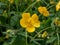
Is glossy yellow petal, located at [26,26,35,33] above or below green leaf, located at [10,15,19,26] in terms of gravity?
below

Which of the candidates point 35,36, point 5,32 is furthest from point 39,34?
point 5,32

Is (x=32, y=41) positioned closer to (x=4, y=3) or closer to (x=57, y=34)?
(x=57, y=34)

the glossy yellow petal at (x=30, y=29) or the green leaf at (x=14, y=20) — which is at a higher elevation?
the green leaf at (x=14, y=20)

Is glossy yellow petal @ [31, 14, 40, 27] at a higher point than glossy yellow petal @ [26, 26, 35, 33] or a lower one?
higher
